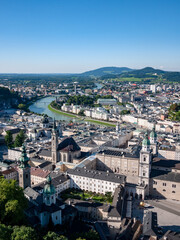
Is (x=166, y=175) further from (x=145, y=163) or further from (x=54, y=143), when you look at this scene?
(x=54, y=143)

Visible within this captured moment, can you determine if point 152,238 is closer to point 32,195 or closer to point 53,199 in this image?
point 53,199

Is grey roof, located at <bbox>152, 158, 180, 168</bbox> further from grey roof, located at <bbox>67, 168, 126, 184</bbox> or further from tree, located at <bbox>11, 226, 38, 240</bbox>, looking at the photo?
tree, located at <bbox>11, 226, 38, 240</bbox>

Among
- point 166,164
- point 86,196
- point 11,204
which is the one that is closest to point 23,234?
point 11,204

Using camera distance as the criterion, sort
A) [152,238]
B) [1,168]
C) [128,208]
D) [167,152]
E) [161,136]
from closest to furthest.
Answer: [152,238], [128,208], [1,168], [167,152], [161,136]

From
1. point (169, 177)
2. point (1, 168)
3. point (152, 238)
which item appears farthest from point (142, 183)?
point (1, 168)

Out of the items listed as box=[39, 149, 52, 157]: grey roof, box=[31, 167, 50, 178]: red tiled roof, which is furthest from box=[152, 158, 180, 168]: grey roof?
box=[39, 149, 52, 157]: grey roof

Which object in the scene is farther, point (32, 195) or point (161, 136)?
point (161, 136)

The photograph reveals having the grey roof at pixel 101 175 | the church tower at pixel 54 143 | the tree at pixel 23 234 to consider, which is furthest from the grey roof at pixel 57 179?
the tree at pixel 23 234
